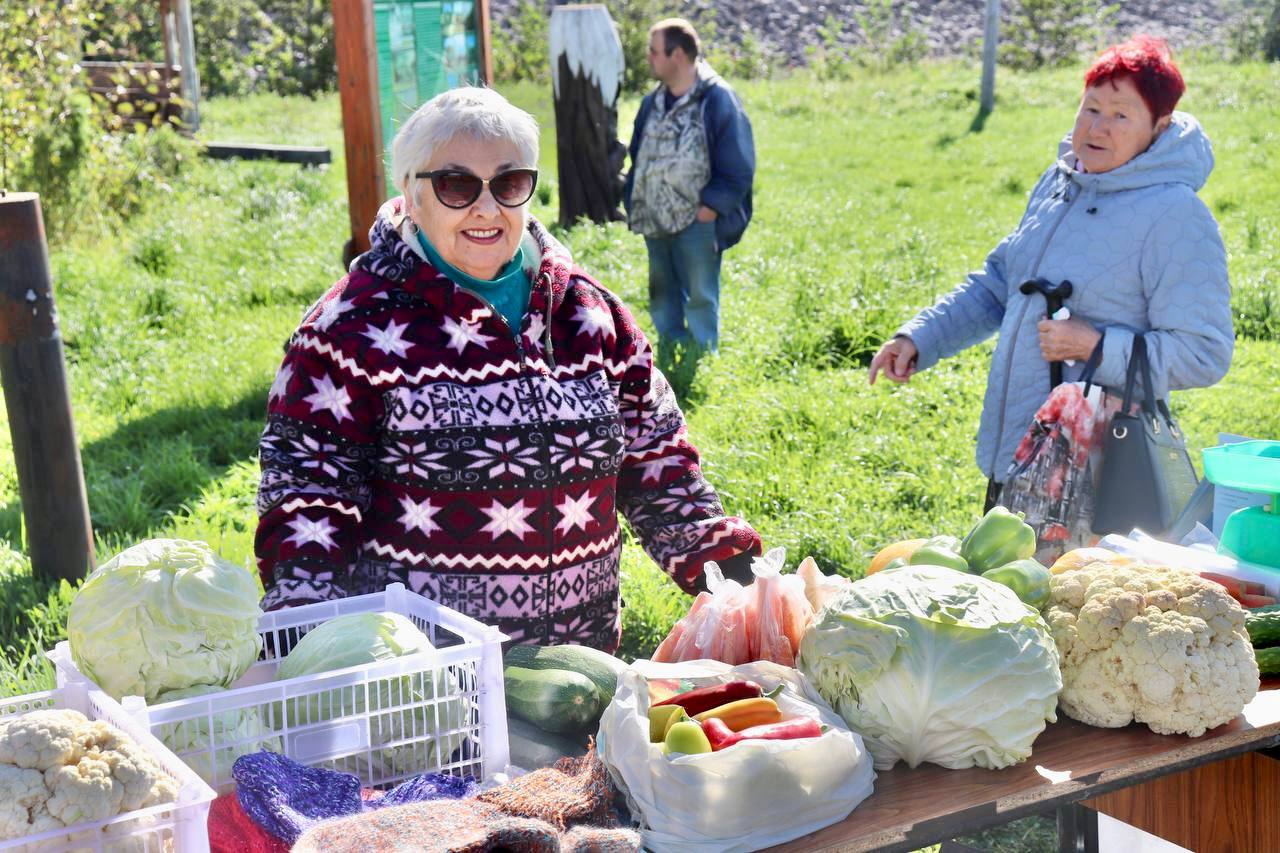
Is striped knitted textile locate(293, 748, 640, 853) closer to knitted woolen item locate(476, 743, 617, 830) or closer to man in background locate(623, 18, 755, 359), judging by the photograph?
knitted woolen item locate(476, 743, 617, 830)

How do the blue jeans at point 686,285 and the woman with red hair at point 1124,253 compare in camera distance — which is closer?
the woman with red hair at point 1124,253

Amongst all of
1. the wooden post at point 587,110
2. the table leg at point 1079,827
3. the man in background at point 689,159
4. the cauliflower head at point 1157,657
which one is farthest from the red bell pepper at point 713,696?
the wooden post at point 587,110

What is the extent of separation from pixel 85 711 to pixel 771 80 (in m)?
22.6

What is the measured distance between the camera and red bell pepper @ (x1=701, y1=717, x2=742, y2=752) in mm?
1928

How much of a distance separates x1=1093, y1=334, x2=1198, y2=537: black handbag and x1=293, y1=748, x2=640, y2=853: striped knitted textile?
7.53 feet

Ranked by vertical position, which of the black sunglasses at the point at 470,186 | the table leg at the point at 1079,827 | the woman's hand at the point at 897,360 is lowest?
the table leg at the point at 1079,827

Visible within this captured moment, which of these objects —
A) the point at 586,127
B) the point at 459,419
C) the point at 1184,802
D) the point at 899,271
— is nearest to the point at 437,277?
the point at 459,419

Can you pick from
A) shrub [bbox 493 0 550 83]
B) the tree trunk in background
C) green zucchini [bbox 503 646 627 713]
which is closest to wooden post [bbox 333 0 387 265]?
green zucchini [bbox 503 646 627 713]

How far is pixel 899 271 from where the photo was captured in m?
9.88

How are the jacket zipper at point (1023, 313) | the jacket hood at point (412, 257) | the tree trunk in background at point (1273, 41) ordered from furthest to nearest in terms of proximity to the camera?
the tree trunk in background at point (1273, 41)
the jacket zipper at point (1023, 313)
the jacket hood at point (412, 257)

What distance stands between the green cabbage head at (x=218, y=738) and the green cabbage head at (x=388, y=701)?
53 mm

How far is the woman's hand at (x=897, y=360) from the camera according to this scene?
4031mm

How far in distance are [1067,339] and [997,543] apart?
1531mm

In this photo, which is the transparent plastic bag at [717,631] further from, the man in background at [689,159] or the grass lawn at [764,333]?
the man in background at [689,159]
